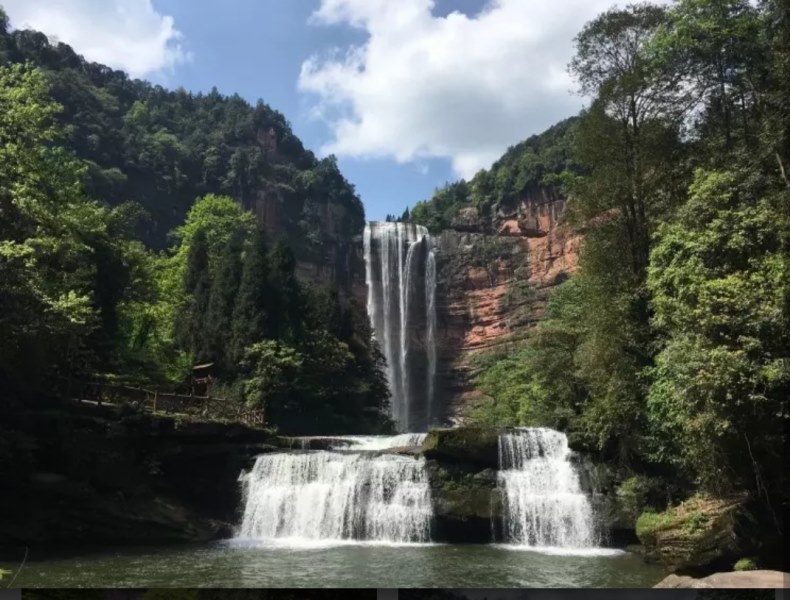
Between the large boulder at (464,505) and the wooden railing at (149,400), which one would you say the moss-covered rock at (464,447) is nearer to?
the large boulder at (464,505)

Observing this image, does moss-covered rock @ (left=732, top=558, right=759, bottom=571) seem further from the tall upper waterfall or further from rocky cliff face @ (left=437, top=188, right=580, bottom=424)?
rocky cliff face @ (left=437, top=188, right=580, bottom=424)

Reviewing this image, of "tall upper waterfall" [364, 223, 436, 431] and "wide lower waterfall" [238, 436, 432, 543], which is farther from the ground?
"tall upper waterfall" [364, 223, 436, 431]

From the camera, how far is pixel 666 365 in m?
11.9

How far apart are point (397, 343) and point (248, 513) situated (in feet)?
93.1

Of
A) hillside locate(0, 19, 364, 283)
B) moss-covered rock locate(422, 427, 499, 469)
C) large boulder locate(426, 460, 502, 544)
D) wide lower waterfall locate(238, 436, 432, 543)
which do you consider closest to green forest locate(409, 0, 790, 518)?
moss-covered rock locate(422, 427, 499, 469)

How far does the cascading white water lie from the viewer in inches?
559

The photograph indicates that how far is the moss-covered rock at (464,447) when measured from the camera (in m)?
15.8

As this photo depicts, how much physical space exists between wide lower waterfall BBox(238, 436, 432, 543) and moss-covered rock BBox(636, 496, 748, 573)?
16.9ft

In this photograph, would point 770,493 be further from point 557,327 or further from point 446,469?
point 557,327

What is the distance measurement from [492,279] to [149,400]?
3272cm

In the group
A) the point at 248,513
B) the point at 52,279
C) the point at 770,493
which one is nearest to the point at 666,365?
the point at 770,493

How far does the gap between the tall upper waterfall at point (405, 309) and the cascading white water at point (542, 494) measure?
26116mm

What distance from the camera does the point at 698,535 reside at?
36.2ft

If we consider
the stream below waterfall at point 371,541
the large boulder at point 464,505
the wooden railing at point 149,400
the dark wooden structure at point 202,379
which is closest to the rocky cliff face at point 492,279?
the dark wooden structure at point 202,379
